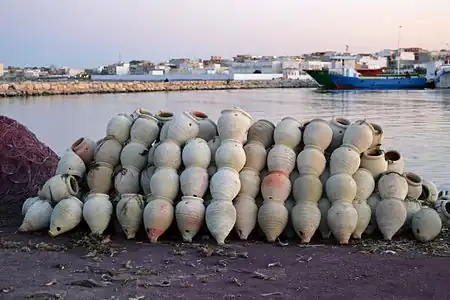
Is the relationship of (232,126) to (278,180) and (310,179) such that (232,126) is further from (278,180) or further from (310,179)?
(310,179)

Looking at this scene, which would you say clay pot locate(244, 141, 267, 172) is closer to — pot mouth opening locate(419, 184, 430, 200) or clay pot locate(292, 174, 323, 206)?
clay pot locate(292, 174, 323, 206)

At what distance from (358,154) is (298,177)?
634 millimetres

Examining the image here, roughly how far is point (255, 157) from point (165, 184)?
955 mm

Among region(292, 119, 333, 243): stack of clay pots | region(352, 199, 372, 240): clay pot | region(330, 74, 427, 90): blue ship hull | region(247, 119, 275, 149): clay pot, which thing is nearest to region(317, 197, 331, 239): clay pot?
region(292, 119, 333, 243): stack of clay pots

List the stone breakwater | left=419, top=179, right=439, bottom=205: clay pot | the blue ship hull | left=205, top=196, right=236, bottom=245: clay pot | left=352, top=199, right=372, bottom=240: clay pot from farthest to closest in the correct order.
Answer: the blue ship hull → the stone breakwater → left=419, top=179, right=439, bottom=205: clay pot → left=352, top=199, right=372, bottom=240: clay pot → left=205, top=196, right=236, bottom=245: clay pot

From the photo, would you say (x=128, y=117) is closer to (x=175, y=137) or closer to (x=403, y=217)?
(x=175, y=137)

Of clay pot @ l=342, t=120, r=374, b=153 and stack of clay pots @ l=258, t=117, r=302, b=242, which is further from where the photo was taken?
clay pot @ l=342, t=120, r=374, b=153

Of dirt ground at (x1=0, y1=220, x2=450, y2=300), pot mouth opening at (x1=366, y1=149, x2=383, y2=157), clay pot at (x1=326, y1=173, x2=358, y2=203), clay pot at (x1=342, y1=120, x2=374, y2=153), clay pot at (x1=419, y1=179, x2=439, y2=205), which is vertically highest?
clay pot at (x1=342, y1=120, x2=374, y2=153)

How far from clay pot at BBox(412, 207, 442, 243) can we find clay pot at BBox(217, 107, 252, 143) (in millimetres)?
1880

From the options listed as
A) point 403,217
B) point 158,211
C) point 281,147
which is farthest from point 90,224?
point 403,217

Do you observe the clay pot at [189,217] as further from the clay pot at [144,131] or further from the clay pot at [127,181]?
the clay pot at [144,131]

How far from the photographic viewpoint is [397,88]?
2623 inches

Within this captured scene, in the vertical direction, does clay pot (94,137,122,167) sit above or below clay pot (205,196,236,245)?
above

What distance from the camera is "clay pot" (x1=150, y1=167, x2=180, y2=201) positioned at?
5.88m
